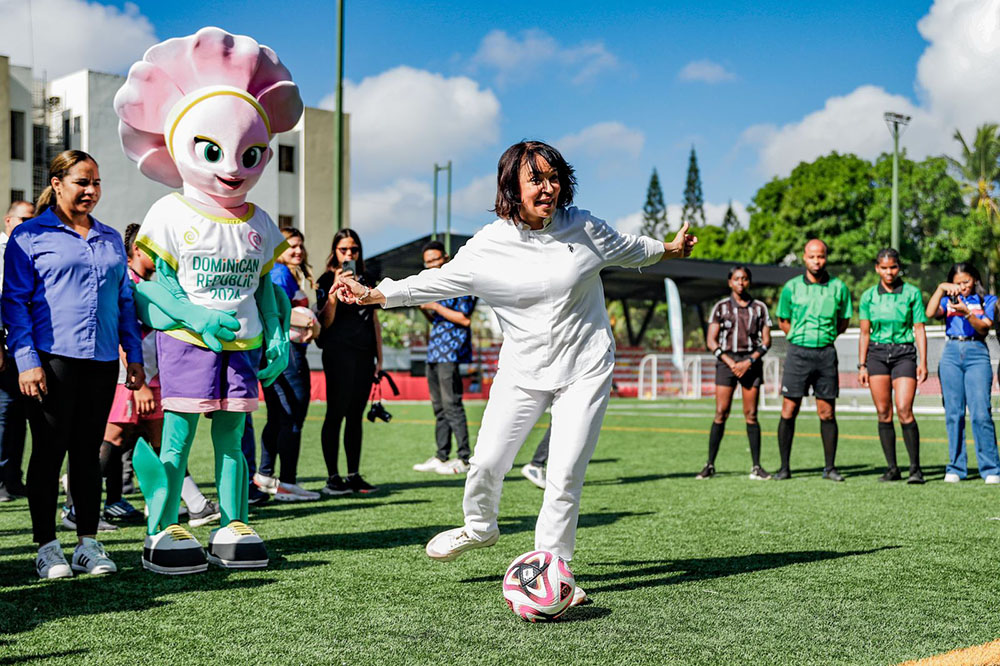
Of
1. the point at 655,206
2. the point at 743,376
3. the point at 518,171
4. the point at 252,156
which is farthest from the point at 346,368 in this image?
the point at 655,206

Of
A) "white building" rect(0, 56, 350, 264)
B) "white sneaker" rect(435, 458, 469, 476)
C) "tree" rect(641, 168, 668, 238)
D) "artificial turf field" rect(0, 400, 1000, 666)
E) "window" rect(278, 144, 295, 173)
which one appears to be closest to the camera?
"artificial turf field" rect(0, 400, 1000, 666)

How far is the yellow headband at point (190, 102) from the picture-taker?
505 cm

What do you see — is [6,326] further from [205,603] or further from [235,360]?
[205,603]

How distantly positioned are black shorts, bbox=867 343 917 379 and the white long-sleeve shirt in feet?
16.6

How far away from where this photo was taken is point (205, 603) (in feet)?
13.4

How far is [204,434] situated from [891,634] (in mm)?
Result: 11921

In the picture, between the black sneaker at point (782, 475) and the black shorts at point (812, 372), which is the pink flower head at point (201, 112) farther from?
the black sneaker at point (782, 475)

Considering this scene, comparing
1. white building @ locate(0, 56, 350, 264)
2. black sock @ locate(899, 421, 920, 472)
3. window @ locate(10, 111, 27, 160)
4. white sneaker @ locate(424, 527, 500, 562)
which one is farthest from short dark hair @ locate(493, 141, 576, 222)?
window @ locate(10, 111, 27, 160)

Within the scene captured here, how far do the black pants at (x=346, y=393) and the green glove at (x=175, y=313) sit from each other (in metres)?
2.80

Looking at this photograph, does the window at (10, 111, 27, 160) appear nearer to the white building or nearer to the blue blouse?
the white building

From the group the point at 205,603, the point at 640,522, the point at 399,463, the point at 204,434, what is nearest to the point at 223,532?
the point at 205,603

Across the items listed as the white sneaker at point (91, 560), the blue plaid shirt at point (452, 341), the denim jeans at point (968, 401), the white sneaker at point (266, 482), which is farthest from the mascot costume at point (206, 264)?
the denim jeans at point (968, 401)

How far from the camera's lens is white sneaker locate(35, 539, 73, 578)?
4539mm

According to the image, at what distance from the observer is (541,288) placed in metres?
4.08
